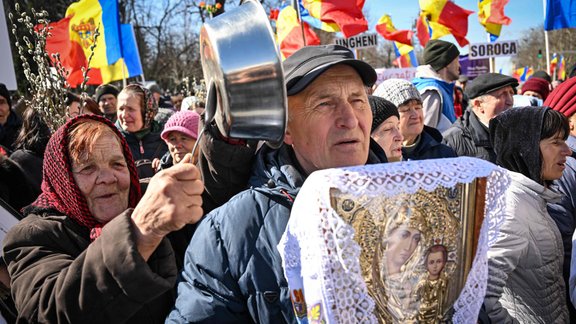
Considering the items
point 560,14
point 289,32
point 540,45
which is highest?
point 289,32

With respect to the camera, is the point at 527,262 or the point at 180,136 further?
the point at 180,136

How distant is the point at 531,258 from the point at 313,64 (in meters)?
1.40

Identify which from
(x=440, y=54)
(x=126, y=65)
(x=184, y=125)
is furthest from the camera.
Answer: (x=126, y=65)

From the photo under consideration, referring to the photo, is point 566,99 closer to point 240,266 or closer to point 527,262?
point 527,262

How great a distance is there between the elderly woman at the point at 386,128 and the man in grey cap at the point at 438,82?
1898mm

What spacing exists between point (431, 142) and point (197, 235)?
2774mm

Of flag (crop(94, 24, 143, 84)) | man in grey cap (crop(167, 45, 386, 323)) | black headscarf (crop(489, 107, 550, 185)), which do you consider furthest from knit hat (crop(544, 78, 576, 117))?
flag (crop(94, 24, 143, 84))

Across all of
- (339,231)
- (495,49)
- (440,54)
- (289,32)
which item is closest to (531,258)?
(339,231)

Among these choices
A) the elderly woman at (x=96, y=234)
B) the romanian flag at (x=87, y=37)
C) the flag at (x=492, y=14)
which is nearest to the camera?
the elderly woman at (x=96, y=234)

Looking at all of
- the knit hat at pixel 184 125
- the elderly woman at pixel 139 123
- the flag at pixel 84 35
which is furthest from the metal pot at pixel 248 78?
the flag at pixel 84 35

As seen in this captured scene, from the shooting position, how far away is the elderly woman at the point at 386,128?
139 inches

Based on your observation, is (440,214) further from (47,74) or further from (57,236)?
(47,74)

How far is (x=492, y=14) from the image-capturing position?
11227 millimetres

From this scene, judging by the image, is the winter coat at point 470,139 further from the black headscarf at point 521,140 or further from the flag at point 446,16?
the flag at point 446,16
